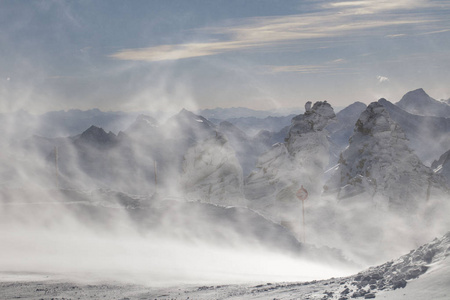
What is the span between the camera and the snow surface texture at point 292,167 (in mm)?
51375

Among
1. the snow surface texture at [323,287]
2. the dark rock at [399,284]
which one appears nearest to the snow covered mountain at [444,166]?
the snow surface texture at [323,287]

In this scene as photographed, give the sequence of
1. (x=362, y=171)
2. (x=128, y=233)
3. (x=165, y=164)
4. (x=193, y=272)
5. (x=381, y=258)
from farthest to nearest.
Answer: (x=165, y=164) → (x=362, y=171) → (x=381, y=258) → (x=128, y=233) → (x=193, y=272)

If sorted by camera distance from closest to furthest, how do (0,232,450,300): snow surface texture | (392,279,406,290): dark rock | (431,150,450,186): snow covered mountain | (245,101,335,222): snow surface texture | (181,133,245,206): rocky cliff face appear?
(0,232,450,300): snow surface texture
(392,279,406,290): dark rock
(181,133,245,206): rocky cliff face
(245,101,335,222): snow surface texture
(431,150,450,186): snow covered mountain

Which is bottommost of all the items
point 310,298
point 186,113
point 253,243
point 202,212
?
point 310,298

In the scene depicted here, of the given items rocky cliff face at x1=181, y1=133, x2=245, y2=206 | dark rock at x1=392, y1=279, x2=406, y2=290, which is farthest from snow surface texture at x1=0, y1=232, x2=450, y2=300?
rocky cliff face at x1=181, y1=133, x2=245, y2=206

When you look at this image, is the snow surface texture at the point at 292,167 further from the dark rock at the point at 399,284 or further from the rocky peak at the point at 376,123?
the dark rock at the point at 399,284

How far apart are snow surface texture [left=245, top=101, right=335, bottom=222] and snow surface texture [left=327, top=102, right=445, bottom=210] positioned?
3.64m

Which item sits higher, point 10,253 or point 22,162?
point 22,162

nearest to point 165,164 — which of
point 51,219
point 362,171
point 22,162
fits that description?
Result: point 22,162

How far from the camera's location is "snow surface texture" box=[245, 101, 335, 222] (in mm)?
51375

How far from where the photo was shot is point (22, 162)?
80.5m

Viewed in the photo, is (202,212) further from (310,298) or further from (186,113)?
(186,113)

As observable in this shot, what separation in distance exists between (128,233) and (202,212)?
4.61 metres

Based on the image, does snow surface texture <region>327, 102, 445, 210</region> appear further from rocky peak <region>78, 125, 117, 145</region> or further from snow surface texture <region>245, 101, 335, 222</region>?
rocky peak <region>78, 125, 117, 145</region>
